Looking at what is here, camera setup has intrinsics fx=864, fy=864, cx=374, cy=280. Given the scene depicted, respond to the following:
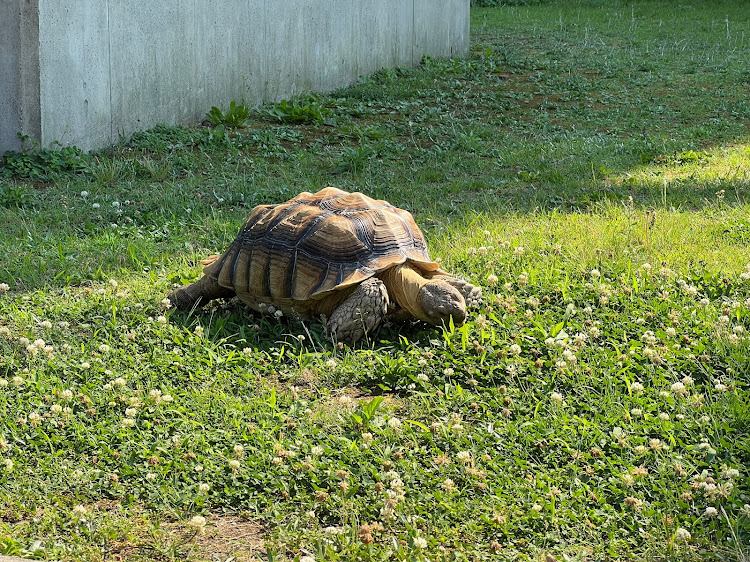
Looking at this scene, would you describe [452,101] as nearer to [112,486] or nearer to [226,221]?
[226,221]

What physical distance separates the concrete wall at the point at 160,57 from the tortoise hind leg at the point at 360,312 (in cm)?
452

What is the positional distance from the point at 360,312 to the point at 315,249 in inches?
16.8

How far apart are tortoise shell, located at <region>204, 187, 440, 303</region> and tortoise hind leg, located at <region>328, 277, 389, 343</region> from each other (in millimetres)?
73

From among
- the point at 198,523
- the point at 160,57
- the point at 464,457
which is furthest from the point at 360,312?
the point at 160,57

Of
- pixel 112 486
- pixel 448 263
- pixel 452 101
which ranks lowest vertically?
pixel 112 486

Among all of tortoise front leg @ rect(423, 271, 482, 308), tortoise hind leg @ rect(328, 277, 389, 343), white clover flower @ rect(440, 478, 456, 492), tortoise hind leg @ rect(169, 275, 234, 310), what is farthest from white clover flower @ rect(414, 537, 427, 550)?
tortoise hind leg @ rect(169, 275, 234, 310)

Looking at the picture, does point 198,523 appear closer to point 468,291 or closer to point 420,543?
point 420,543

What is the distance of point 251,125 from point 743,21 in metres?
13.2

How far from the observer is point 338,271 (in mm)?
4430

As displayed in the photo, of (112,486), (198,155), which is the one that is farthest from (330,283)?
(198,155)

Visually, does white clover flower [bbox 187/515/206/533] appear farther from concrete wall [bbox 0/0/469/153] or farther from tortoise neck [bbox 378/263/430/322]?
concrete wall [bbox 0/0/469/153]

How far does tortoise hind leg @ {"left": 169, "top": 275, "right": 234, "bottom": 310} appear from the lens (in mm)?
4832

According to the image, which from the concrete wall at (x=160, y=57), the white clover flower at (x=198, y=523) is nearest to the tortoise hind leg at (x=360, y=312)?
the white clover flower at (x=198, y=523)

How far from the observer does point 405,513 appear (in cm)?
309
